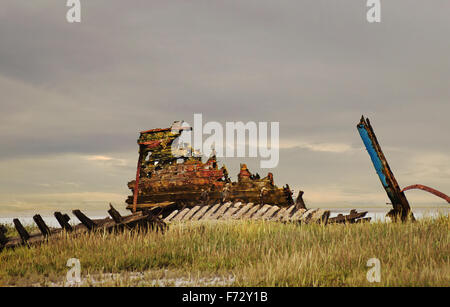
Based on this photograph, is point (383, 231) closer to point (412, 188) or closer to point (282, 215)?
point (412, 188)

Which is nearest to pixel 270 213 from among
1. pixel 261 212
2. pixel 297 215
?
pixel 261 212

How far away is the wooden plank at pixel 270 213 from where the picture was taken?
11953mm

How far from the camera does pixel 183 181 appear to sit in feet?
47.4

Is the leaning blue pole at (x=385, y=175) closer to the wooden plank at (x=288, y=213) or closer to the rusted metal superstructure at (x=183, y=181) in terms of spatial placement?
the wooden plank at (x=288, y=213)

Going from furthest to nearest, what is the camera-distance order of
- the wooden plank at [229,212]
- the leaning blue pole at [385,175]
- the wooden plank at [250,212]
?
the wooden plank at [229,212], the wooden plank at [250,212], the leaning blue pole at [385,175]

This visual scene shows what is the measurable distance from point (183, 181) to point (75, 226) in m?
6.01

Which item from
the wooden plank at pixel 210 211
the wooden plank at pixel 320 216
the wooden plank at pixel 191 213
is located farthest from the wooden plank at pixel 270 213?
the wooden plank at pixel 191 213

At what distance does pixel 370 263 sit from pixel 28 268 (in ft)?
16.9

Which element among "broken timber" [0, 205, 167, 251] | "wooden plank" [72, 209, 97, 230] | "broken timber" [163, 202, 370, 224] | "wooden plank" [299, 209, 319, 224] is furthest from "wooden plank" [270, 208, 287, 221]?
"wooden plank" [72, 209, 97, 230]

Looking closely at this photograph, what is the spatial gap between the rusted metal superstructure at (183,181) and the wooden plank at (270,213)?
83 cm

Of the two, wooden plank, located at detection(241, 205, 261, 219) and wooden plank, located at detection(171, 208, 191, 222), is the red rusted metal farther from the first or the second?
wooden plank, located at detection(171, 208, 191, 222)

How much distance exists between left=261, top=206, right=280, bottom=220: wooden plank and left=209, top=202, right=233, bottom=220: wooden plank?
1.46 meters
